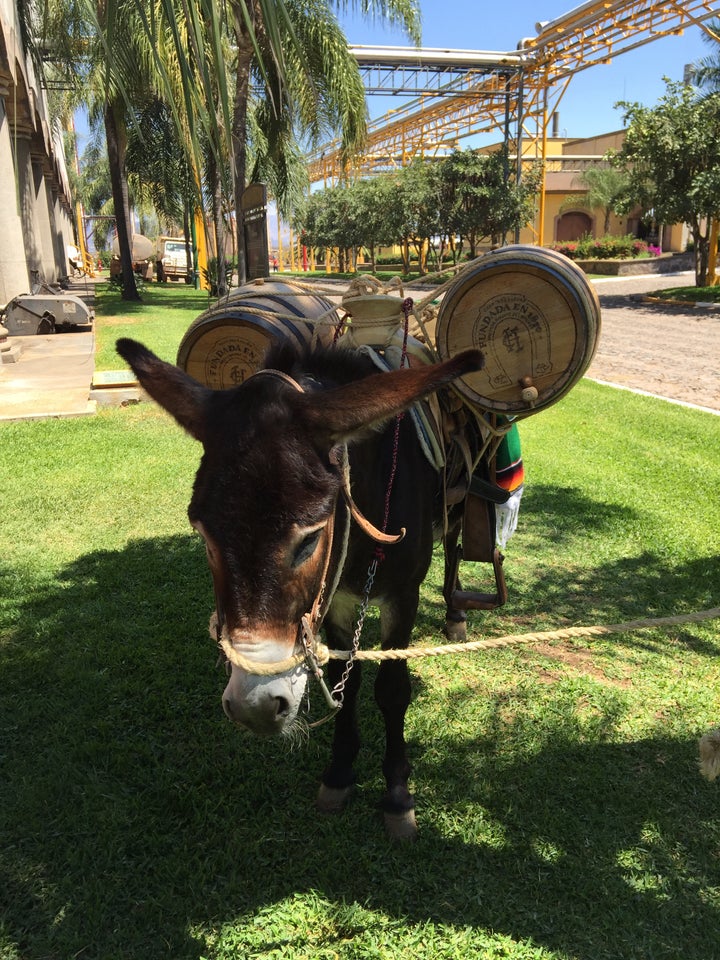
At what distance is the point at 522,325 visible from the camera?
8.35 ft

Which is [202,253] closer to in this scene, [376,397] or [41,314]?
[41,314]

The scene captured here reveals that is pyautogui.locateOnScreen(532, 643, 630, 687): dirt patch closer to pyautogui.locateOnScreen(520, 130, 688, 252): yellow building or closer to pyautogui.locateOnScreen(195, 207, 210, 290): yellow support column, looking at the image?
pyautogui.locateOnScreen(195, 207, 210, 290): yellow support column

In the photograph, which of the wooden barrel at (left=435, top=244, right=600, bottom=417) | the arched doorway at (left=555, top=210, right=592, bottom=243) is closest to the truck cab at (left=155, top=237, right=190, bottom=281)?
the arched doorway at (left=555, top=210, right=592, bottom=243)

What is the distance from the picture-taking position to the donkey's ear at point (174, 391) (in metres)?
1.84

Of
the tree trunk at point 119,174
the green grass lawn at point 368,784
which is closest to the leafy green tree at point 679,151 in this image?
the tree trunk at point 119,174

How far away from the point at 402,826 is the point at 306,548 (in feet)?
5.21

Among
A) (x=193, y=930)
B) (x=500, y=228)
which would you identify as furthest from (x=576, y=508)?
(x=500, y=228)

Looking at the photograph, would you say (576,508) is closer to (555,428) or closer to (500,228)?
(555,428)

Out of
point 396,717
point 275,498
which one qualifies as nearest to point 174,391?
point 275,498

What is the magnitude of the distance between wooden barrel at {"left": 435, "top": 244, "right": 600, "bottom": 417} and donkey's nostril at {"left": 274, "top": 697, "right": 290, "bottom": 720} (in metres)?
1.45

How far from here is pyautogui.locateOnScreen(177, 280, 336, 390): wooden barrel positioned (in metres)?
2.63

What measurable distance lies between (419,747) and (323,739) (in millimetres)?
472

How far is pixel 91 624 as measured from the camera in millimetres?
4074

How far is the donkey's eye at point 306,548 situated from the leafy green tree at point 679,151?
2153cm
